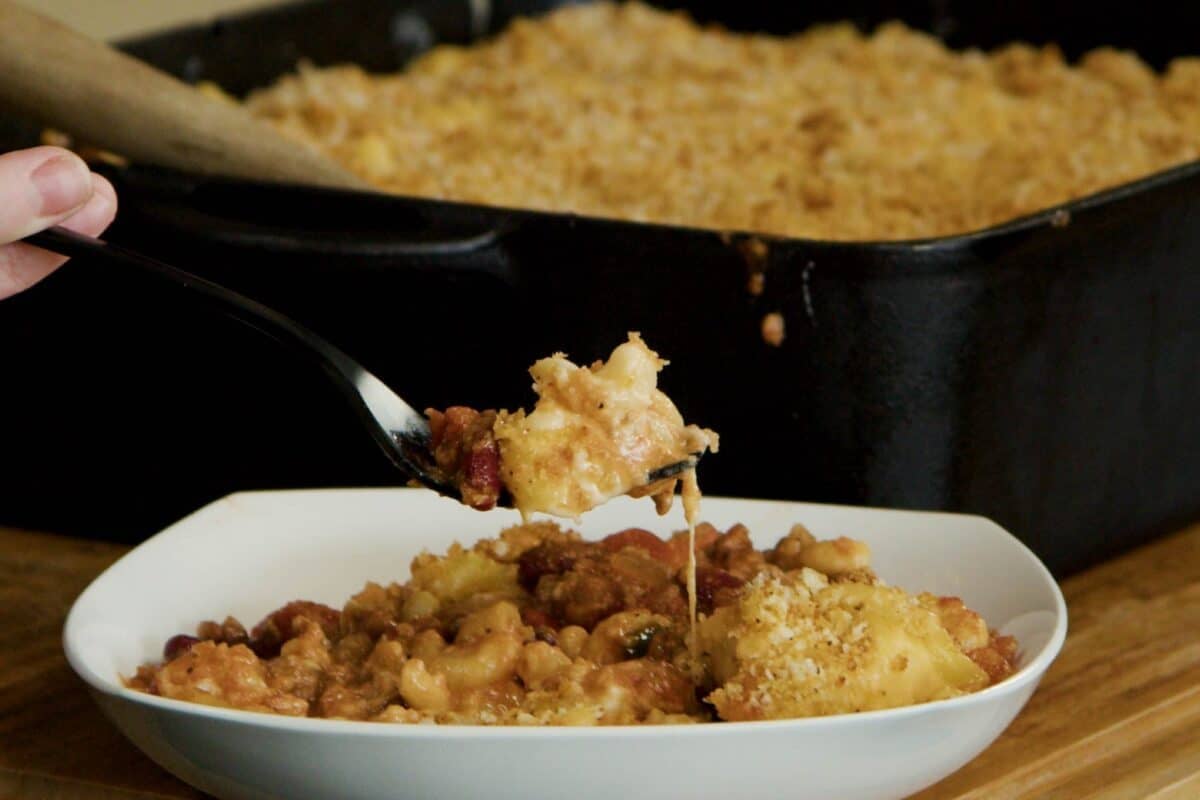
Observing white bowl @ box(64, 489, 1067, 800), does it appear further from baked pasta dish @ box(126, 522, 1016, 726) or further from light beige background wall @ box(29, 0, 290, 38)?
light beige background wall @ box(29, 0, 290, 38)

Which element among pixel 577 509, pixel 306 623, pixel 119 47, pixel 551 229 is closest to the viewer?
pixel 577 509

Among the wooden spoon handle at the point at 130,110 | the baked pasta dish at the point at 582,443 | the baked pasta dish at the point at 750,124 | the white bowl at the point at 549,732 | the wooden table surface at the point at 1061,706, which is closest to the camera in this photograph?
the white bowl at the point at 549,732

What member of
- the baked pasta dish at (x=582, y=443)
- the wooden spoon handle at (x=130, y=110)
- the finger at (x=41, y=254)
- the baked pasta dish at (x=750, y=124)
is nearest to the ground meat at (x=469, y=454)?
the baked pasta dish at (x=582, y=443)

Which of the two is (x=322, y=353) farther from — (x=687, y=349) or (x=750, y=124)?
(x=750, y=124)

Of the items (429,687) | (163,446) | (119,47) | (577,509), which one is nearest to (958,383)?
(577,509)

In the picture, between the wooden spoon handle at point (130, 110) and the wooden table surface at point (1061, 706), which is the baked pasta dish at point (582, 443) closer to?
the wooden table surface at point (1061, 706)

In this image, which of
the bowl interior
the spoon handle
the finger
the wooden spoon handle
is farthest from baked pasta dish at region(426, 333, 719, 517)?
the wooden spoon handle

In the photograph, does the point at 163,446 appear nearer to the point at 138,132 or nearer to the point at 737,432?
the point at 138,132

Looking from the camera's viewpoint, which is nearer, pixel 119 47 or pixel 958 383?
pixel 958 383

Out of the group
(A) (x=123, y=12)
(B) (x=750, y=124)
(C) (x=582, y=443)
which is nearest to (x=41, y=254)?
(C) (x=582, y=443)
